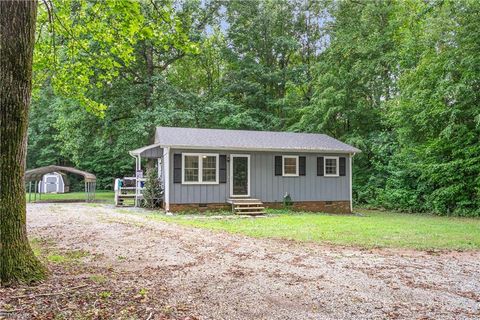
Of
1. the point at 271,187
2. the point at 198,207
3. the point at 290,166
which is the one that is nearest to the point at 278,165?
the point at 290,166

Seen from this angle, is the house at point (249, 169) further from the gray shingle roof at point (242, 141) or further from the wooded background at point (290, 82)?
the wooded background at point (290, 82)

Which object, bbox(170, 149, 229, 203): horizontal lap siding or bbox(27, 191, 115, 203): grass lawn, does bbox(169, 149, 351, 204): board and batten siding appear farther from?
bbox(27, 191, 115, 203): grass lawn

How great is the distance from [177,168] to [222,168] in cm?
168

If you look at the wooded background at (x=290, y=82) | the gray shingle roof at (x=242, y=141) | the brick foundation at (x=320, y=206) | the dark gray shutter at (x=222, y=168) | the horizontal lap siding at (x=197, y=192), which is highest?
the wooded background at (x=290, y=82)

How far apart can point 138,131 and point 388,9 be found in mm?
14254

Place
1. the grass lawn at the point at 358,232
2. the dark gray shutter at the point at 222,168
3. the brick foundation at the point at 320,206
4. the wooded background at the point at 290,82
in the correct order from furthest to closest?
the brick foundation at the point at 320,206 < the dark gray shutter at the point at 222,168 < the wooded background at the point at 290,82 < the grass lawn at the point at 358,232

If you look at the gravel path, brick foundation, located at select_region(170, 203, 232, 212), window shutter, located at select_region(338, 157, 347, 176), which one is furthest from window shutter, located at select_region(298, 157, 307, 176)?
the gravel path

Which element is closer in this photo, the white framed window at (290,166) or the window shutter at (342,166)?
the white framed window at (290,166)

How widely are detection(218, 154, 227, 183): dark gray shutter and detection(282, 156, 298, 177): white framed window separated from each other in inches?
94.1

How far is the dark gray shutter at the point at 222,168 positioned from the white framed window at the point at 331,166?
168 inches

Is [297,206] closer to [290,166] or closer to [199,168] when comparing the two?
[290,166]

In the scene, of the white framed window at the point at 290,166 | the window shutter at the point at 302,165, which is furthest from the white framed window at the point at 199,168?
the window shutter at the point at 302,165

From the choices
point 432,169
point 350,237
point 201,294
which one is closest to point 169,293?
point 201,294

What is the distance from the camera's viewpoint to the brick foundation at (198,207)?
1321 centimetres
